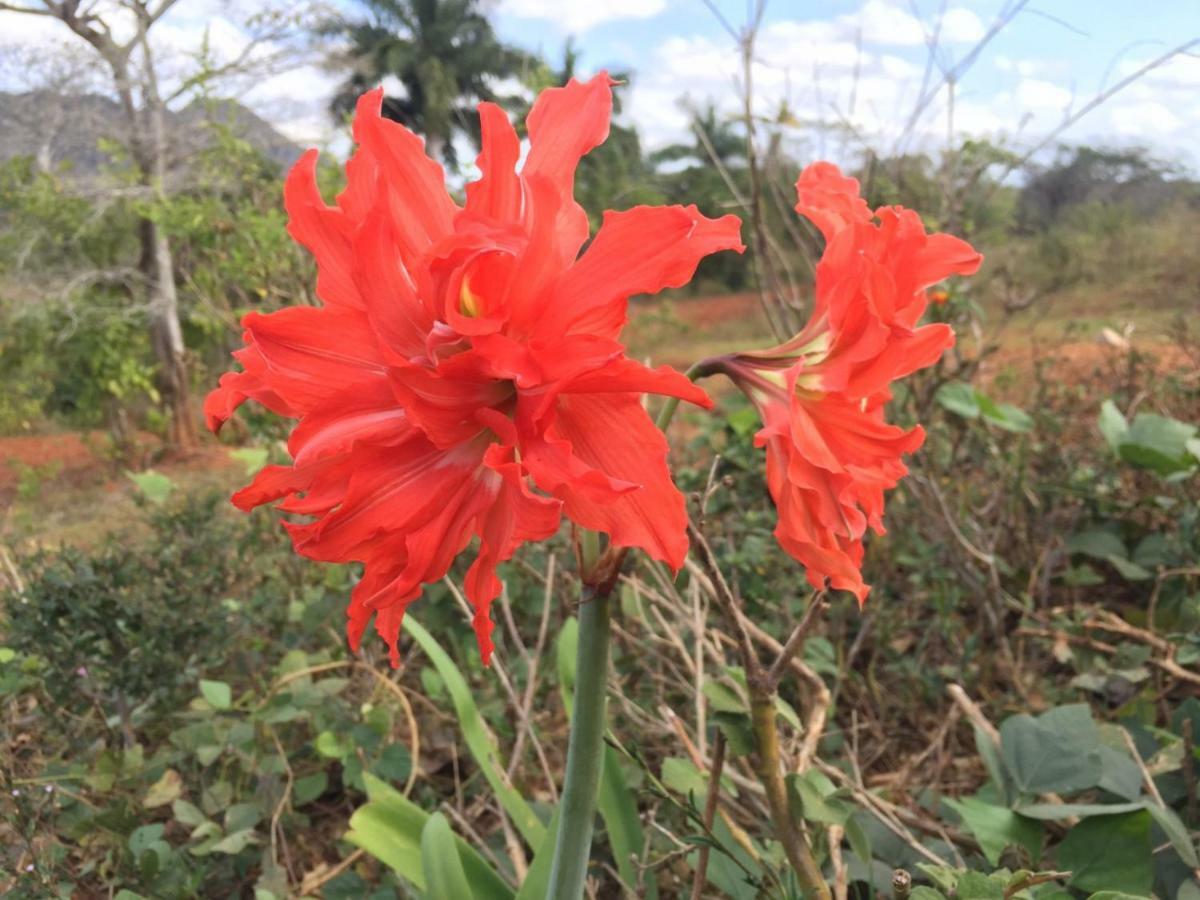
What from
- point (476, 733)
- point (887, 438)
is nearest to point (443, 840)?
point (476, 733)

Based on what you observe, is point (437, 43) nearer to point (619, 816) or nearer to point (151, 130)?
point (151, 130)

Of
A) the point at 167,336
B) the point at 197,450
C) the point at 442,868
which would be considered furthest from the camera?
the point at 167,336

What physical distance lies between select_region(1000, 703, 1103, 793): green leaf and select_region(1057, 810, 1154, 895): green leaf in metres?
0.09

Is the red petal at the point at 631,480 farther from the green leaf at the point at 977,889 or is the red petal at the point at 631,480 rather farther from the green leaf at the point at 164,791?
the green leaf at the point at 164,791

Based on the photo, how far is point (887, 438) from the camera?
856 mm

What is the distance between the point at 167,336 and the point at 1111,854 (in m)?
14.1

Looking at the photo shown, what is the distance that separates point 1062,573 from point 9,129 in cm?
1598

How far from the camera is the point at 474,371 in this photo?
0.73 m

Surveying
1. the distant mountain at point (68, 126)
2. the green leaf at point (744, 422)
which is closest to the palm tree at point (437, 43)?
the distant mountain at point (68, 126)

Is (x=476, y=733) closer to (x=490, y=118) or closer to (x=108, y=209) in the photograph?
(x=490, y=118)

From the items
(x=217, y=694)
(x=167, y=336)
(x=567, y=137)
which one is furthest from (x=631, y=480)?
(x=167, y=336)

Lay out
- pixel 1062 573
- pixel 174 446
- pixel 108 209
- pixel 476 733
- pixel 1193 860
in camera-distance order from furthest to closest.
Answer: pixel 108 209, pixel 174 446, pixel 1062 573, pixel 476 733, pixel 1193 860

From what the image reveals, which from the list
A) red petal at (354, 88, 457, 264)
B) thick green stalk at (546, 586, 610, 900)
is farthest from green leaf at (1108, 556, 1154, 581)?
red petal at (354, 88, 457, 264)

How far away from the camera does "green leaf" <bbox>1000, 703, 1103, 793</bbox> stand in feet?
4.24
